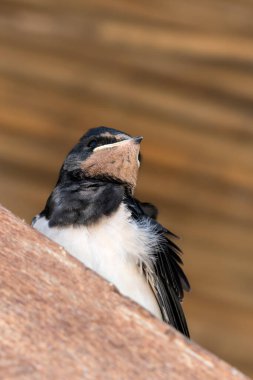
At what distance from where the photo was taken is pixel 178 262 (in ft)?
5.97

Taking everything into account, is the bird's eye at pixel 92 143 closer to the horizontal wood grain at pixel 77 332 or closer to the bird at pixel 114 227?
the bird at pixel 114 227

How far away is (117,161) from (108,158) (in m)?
0.01

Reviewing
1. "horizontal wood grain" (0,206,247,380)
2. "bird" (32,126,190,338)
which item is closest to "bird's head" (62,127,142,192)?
"bird" (32,126,190,338)

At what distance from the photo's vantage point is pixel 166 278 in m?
1.78

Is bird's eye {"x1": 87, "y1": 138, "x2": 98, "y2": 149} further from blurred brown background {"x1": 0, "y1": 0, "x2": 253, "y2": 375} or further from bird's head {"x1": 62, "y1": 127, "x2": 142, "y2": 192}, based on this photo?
blurred brown background {"x1": 0, "y1": 0, "x2": 253, "y2": 375}

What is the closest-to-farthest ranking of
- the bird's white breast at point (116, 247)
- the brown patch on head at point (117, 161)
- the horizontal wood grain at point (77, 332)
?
1. the horizontal wood grain at point (77, 332)
2. the bird's white breast at point (116, 247)
3. the brown patch on head at point (117, 161)

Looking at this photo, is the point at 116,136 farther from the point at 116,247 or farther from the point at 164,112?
the point at 164,112

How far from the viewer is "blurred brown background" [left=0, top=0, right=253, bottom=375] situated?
8.57 ft

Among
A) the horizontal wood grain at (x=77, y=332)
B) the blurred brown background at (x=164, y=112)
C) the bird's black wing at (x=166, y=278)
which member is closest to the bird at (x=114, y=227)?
the bird's black wing at (x=166, y=278)

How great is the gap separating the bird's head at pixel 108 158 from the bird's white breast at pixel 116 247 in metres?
0.08

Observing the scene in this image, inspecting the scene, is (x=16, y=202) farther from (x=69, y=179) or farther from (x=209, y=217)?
(x=69, y=179)

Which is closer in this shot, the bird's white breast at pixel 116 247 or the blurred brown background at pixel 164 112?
the bird's white breast at pixel 116 247

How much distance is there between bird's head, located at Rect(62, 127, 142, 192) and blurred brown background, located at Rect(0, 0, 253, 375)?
0.76 m

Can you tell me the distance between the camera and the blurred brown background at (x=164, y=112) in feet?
8.57
